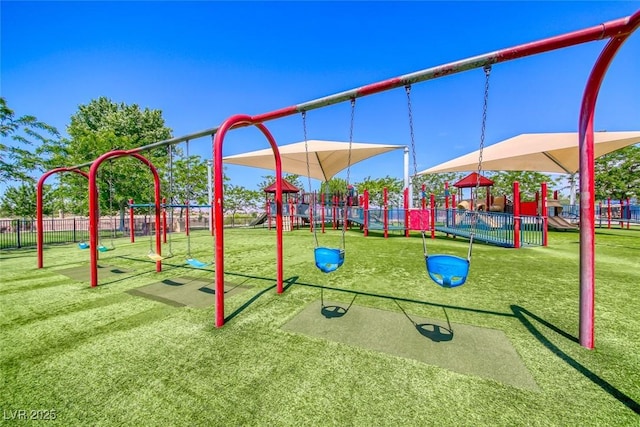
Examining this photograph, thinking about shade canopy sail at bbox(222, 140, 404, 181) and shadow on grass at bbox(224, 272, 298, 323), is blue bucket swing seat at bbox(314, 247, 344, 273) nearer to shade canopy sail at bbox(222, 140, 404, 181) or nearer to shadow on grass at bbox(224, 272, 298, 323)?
shadow on grass at bbox(224, 272, 298, 323)

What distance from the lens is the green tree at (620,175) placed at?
21078 mm

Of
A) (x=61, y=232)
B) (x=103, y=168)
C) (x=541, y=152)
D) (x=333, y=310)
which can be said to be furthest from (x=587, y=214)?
(x=61, y=232)

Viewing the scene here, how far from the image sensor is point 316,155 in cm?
1559

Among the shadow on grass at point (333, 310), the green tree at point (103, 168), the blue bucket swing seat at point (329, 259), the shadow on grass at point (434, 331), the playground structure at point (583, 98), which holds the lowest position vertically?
the shadow on grass at point (434, 331)

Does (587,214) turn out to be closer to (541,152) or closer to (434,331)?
(434,331)

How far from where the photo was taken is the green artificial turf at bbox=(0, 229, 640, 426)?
163cm

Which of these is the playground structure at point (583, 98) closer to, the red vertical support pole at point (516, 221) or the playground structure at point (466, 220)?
the playground structure at point (466, 220)

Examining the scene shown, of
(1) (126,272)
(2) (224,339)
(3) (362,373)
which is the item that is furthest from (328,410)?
(1) (126,272)

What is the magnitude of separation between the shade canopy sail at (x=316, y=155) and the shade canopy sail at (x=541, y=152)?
17.3 ft

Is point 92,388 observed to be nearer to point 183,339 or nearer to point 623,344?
point 183,339

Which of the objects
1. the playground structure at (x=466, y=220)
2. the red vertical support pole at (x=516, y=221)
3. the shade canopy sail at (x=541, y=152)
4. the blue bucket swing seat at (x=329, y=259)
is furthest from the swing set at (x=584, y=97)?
the shade canopy sail at (x=541, y=152)

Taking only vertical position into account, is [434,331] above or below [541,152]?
below

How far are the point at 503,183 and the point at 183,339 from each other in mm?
32224

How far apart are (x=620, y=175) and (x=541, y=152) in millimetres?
16915
